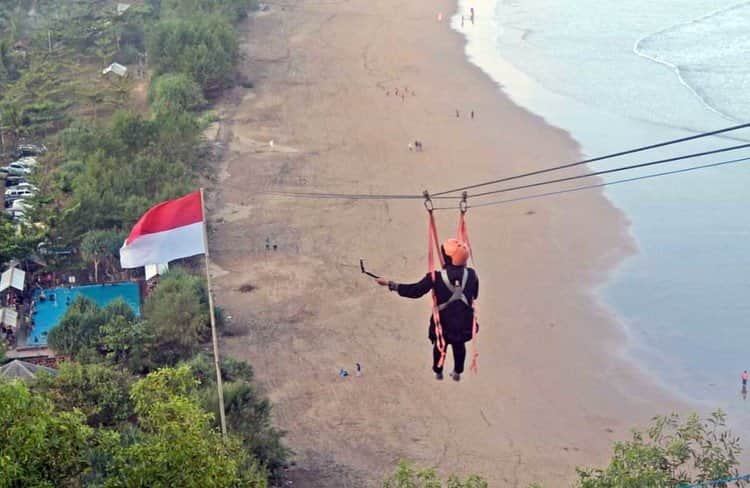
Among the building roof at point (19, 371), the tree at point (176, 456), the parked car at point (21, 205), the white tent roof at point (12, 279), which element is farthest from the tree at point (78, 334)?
the tree at point (176, 456)

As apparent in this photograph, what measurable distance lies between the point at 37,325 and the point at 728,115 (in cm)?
3829

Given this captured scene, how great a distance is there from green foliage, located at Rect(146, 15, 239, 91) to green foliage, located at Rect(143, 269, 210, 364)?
32177 mm

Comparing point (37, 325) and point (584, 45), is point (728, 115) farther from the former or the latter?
point (37, 325)

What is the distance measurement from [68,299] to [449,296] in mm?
26101

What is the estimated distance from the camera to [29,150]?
56938 millimetres

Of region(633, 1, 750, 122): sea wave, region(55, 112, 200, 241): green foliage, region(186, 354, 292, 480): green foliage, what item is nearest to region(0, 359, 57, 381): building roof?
region(186, 354, 292, 480): green foliage

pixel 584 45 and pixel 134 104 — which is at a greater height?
pixel 584 45

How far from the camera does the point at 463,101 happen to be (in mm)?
63656

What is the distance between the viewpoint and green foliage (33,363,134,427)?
88.2ft

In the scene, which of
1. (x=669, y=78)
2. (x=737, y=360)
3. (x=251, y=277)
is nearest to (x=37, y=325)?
(x=251, y=277)

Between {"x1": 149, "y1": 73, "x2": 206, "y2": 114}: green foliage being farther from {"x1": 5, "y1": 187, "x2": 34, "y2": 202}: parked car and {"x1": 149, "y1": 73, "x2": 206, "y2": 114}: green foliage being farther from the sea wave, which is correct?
the sea wave

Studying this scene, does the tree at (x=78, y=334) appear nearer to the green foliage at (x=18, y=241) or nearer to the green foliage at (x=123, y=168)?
the green foliage at (x=18, y=241)

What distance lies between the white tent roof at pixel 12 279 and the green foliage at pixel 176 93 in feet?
72.1

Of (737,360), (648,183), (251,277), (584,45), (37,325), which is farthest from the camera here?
(584,45)
